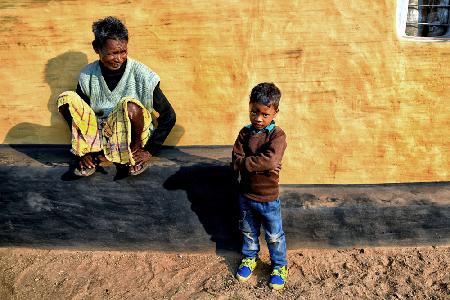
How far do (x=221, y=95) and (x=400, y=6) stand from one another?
4.85ft

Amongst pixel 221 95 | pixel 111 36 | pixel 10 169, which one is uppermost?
pixel 111 36

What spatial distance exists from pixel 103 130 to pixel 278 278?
1.60 m

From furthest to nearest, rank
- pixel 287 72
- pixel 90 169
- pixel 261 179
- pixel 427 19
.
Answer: pixel 427 19, pixel 287 72, pixel 90 169, pixel 261 179

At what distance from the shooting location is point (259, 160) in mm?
2867

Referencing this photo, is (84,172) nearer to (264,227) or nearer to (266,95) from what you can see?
(264,227)

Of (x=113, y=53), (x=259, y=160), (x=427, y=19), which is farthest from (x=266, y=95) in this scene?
(x=427, y=19)

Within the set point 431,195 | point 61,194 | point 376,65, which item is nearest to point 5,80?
point 61,194

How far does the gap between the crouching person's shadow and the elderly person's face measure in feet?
Answer: 2.87

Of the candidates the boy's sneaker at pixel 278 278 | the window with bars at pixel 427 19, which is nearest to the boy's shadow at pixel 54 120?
the boy's sneaker at pixel 278 278

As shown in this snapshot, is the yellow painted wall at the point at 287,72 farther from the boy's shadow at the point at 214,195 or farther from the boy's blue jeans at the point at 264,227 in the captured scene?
the boy's blue jeans at the point at 264,227

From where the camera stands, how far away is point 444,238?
352cm

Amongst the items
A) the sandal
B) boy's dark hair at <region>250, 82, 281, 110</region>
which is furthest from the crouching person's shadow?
boy's dark hair at <region>250, 82, 281, 110</region>

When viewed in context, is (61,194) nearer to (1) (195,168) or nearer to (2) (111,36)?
(1) (195,168)

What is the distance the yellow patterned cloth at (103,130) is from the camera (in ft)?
10.5
